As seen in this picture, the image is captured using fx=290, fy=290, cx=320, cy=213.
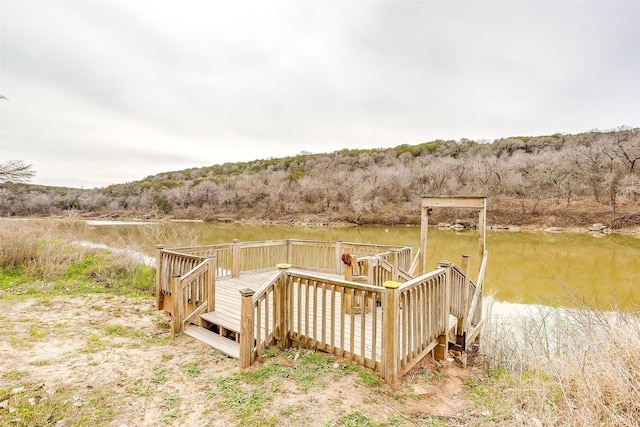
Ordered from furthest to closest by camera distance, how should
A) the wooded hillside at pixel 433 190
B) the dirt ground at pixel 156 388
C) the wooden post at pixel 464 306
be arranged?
1. the wooded hillside at pixel 433 190
2. the wooden post at pixel 464 306
3. the dirt ground at pixel 156 388

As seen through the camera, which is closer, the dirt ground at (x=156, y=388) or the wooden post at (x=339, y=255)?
the dirt ground at (x=156, y=388)

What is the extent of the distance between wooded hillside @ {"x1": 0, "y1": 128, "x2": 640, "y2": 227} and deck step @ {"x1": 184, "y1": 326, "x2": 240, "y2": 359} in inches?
487

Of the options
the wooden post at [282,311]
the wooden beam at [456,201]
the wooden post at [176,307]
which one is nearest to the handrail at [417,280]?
the wooden post at [282,311]

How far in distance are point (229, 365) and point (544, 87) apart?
19313mm

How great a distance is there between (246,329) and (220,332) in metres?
1.44

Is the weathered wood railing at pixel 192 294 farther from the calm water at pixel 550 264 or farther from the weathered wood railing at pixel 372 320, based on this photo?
the calm water at pixel 550 264

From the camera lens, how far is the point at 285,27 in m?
10.6

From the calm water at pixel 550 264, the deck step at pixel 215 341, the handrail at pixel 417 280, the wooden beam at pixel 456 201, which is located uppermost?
the wooden beam at pixel 456 201

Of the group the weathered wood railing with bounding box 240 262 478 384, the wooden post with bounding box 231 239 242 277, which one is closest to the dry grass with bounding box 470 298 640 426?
the weathered wood railing with bounding box 240 262 478 384

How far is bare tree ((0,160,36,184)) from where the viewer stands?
31.9ft

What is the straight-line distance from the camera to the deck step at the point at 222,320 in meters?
4.69

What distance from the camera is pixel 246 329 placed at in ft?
12.2

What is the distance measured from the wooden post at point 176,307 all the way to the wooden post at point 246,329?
5.73 ft

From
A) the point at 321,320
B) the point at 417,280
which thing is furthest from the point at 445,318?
the point at 321,320
